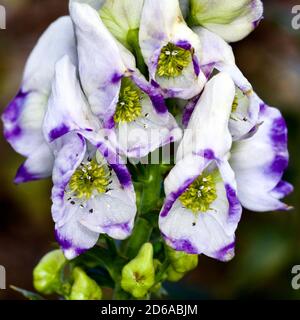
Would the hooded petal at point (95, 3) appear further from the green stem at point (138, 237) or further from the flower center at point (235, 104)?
the green stem at point (138, 237)

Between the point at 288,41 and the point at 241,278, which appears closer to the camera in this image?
the point at 241,278

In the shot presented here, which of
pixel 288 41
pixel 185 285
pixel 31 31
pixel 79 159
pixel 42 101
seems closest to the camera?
pixel 79 159

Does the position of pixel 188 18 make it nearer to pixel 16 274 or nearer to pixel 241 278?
pixel 241 278

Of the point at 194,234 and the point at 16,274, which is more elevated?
the point at 194,234

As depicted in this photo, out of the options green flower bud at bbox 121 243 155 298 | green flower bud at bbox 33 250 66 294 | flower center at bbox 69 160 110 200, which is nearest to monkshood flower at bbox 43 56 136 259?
flower center at bbox 69 160 110 200

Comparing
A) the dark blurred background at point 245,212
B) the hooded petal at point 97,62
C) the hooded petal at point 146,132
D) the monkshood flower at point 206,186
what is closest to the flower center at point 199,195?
the monkshood flower at point 206,186
